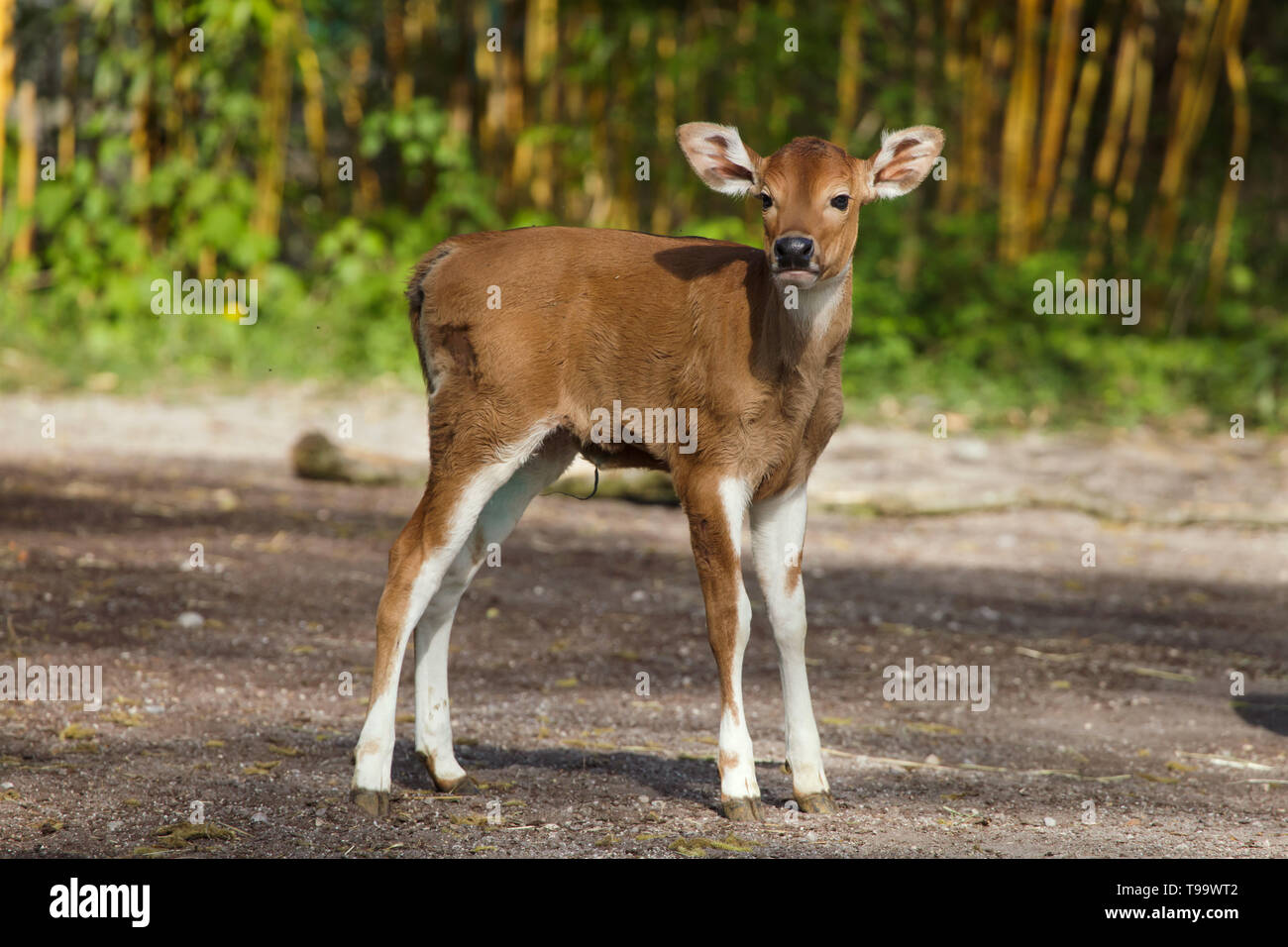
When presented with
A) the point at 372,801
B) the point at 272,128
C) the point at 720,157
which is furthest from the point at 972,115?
the point at 372,801

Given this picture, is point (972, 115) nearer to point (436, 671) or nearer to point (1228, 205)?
point (1228, 205)

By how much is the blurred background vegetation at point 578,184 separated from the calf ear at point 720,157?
8125 millimetres

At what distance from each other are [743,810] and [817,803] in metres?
0.29

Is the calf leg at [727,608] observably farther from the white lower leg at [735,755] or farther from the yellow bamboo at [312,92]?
the yellow bamboo at [312,92]

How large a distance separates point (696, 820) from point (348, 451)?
6.11m

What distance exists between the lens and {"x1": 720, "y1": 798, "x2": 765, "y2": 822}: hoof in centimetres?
477

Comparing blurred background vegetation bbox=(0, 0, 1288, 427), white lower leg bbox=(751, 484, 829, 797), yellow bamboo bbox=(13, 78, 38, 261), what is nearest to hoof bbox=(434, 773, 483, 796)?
white lower leg bbox=(751, 484, 829, 797)

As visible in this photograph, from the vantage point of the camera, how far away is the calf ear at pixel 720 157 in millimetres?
4992

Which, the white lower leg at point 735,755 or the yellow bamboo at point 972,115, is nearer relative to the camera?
the white lower leg at point 735,755

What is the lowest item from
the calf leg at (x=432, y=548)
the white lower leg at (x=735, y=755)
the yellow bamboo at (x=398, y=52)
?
the white lower leg at (x=735, y=755)

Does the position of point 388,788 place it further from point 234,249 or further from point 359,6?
point 359,6

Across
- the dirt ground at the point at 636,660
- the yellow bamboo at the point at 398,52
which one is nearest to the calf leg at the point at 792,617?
the dirt ground at the point at 636,660

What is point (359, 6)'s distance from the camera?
15.6 metres

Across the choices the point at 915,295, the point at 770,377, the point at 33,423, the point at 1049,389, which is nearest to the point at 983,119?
the point at 915,295
